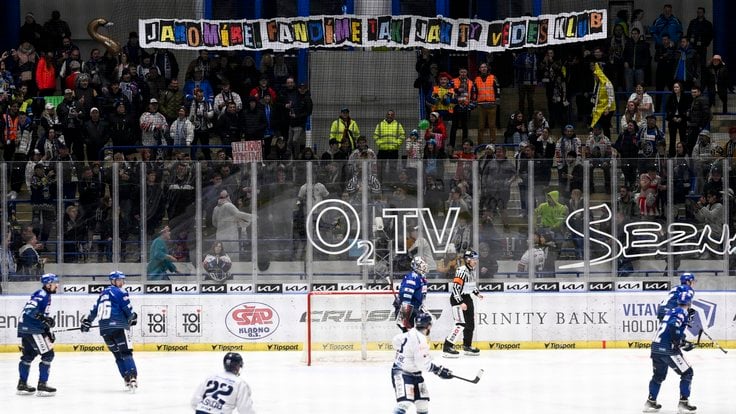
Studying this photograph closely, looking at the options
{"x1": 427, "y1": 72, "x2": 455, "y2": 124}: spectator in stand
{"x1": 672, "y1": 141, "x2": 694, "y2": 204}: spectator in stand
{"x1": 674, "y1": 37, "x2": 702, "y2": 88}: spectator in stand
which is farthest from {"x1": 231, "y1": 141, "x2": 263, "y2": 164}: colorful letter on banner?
{"x1": 674, "y1": 37, "x2": 702, "y2": 88}: spectator in stand

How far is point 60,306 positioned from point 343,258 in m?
4.76

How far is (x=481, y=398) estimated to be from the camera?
19.4 metres

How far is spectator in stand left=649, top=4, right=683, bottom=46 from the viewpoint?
97.9ft

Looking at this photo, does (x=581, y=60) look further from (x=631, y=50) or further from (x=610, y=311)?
(x=610, y=311)

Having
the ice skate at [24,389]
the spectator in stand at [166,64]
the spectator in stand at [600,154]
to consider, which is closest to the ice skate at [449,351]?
the spectator in stand at [600,154]

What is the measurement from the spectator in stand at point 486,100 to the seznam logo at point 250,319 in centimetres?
614

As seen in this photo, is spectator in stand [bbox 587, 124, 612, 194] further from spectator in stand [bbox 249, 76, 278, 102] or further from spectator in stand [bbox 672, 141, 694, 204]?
spectator in stand [bbox 249, 76, 278, 102]

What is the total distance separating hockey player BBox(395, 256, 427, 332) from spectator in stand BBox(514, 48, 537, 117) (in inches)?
293

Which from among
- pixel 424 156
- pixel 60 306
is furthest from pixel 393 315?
pixel 60 306

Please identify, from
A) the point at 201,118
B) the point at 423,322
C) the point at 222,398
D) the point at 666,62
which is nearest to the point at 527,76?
the point at 666,62

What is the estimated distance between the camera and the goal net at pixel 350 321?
23625 millimetres

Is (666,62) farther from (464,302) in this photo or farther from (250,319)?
(250,319)

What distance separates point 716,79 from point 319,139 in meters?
7.85

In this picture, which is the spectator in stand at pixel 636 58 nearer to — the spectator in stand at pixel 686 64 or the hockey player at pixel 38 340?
the spectator in stand at pixel 686 64
